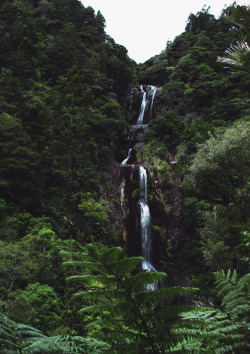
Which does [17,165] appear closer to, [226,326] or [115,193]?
[115,193]

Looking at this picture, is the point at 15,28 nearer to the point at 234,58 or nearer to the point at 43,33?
the point at 43,33

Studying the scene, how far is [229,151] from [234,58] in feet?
19.1

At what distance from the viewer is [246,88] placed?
23.0 metres

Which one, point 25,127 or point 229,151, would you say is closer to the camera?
point 229,151

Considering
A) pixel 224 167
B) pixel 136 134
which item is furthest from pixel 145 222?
pixel 136 134

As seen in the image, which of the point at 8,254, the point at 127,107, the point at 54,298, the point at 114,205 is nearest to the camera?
the point at 8,254

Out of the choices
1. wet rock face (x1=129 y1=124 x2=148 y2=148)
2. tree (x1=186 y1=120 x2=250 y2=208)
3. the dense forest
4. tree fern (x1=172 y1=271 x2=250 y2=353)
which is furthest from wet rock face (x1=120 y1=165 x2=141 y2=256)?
tree fern (x1=172 y1=271 x2=250 y2=353)

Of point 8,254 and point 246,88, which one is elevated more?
point 246,88

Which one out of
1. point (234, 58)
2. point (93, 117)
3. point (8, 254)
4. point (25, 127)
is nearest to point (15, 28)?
point (93, 117)

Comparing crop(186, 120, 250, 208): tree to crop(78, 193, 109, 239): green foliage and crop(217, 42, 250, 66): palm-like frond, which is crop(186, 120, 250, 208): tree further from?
crop(78, 193, 109, 239): green foliage

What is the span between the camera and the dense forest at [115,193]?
1.53 metres

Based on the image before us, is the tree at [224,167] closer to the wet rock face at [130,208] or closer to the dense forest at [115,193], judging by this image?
the dense forest at [115,193]

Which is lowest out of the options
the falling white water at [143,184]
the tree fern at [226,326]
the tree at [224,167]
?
the tree fern at [226,326]

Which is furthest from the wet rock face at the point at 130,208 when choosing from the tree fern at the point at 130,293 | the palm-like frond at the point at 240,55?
the tree fern at the point at 130,293
